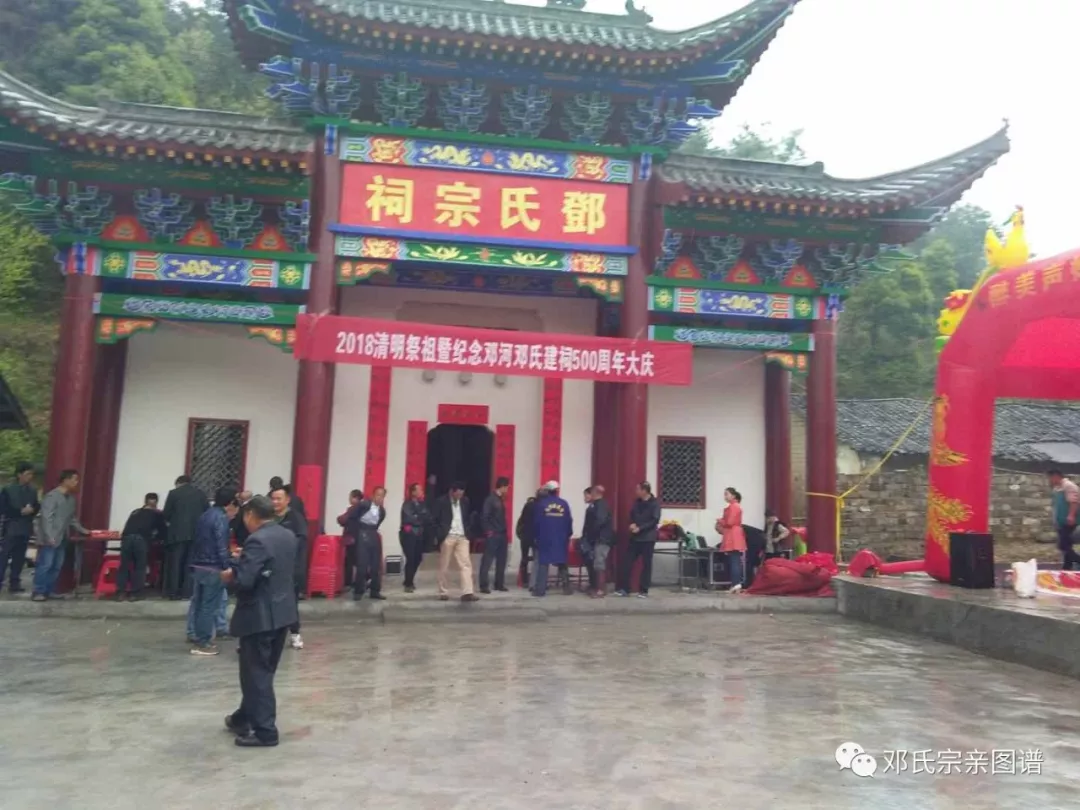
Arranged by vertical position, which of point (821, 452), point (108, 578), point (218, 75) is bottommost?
point (108, 578)

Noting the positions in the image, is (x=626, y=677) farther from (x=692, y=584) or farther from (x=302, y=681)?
(x=692, y=584)

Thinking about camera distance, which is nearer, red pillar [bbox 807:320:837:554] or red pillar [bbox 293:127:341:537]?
red pillar [bbox 293:127:341:537]

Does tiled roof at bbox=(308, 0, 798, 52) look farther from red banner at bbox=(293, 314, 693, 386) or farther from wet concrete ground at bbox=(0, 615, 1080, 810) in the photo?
wet concrete ground at bbox=(0, 615, 1080, 810)

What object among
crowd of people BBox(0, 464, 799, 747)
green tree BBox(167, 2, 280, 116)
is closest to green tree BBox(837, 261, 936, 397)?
crowd of people BBox(0, 464, 799, 747)

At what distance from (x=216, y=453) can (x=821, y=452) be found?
8241 millimetres

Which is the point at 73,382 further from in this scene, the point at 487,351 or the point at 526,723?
the point at 526,723

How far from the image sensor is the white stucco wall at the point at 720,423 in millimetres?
12445

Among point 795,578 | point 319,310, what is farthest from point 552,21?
point 795,578

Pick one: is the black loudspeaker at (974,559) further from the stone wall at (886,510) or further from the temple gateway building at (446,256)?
the stone wall at (886,510)

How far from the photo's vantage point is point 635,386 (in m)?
10.6

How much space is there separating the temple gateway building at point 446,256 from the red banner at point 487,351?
0.03m

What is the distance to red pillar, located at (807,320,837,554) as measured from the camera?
11.2 meters

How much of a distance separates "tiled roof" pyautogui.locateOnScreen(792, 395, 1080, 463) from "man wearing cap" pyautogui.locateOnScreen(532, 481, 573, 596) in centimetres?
1239

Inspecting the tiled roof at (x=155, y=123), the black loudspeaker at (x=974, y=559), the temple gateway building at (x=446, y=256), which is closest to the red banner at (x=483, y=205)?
the temple gateway building at (x=446, y=256)
